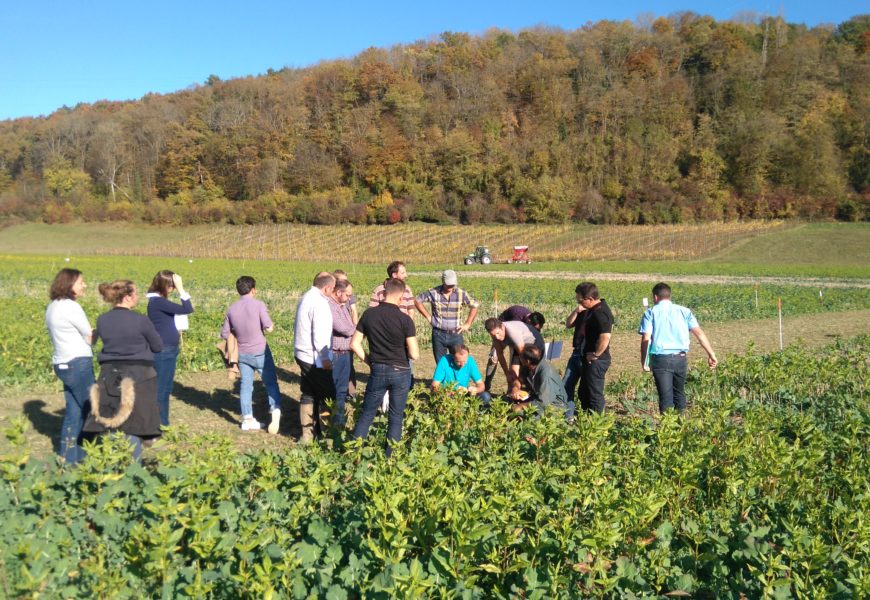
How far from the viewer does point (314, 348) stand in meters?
7.08

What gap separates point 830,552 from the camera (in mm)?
3600

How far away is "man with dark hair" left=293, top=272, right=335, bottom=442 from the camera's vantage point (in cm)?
707

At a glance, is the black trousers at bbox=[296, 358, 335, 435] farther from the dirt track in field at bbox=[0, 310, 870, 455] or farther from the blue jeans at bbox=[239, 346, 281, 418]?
the blue jeans at bbox=[239, 346, 281, 418]

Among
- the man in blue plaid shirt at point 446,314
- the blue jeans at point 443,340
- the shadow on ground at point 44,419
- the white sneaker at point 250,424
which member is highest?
the man in blue plaid shirt at point 446,314

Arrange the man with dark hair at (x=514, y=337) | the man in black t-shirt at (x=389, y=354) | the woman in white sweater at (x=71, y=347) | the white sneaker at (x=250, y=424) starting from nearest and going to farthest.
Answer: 1. the woman in white sweater at (x=71, y=347)
2. the man in black t-shirt at (x=389, y=354)
3. the man with dark hair at (x=514, y=337)
4. the white sneaker at (x=250, y=424)

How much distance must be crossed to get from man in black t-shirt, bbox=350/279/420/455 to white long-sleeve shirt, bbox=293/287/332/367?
86 centimetres

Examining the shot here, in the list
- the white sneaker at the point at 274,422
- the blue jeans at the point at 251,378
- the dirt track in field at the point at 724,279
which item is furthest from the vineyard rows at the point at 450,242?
the white sneaker at the point at 274,422

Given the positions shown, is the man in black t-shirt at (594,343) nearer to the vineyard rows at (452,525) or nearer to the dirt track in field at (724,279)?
the vineyard rows at (452,525)

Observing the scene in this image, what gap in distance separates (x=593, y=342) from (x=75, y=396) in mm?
5144

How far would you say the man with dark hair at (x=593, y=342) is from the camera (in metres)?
7.27

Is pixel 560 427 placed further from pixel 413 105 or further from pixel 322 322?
pixel 413 105

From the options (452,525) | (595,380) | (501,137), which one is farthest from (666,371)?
(501,137)

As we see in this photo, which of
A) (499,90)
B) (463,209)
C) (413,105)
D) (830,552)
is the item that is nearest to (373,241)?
(463,209)

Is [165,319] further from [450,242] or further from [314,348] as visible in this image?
[450,242]
